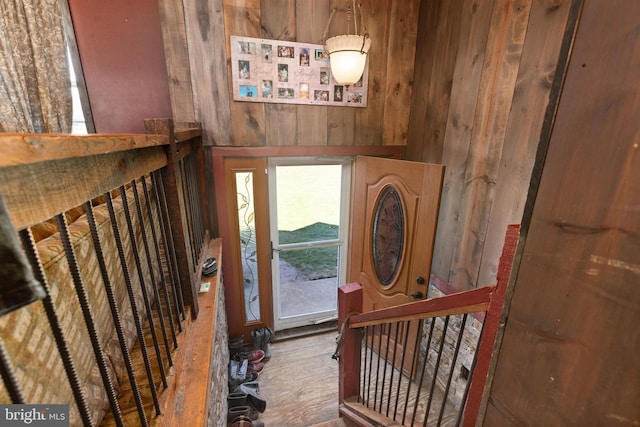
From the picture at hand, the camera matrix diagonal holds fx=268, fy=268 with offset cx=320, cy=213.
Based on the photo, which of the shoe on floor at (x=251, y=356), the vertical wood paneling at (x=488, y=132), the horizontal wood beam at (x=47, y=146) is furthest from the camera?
the shoe on floor at (x=251, y=356)

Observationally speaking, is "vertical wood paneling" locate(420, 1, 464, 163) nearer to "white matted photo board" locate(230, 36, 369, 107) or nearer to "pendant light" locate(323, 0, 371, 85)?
"white matted photo board" locate(230, 36, 369, 107)

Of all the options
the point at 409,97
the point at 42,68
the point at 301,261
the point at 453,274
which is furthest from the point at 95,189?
the point at 301,261

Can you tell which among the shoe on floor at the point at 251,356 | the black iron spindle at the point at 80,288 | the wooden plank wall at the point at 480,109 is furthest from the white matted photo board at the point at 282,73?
the shoe on floor at the point at 251,356

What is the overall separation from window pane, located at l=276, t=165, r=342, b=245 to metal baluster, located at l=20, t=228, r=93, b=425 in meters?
2.21

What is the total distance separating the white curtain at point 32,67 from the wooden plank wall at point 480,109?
266cm

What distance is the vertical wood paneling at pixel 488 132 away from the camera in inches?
→ 62.3

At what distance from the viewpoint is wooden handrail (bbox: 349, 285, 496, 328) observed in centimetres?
77

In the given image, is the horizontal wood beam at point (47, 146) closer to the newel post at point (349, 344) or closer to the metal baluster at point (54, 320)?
the metal baluster at point (54, 320)

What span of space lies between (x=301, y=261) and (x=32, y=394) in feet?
12.8

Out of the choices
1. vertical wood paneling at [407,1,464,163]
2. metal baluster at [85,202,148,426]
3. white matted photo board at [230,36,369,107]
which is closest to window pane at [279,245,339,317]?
vertical wood paneling at [407,1,464,163]

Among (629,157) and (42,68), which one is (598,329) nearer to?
(629,157)

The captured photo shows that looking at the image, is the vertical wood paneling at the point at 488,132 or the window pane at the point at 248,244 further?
the window pane at the point at 248,244

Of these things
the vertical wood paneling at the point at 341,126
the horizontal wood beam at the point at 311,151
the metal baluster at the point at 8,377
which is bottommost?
the metal baluster at the point at 8,377

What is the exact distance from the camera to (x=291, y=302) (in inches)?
133
